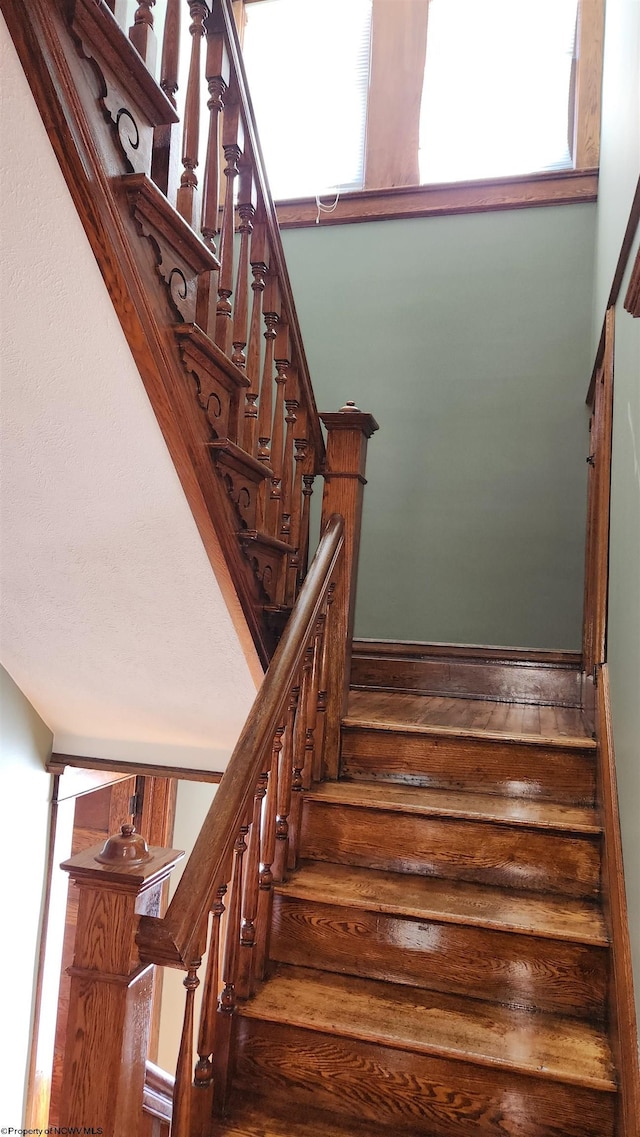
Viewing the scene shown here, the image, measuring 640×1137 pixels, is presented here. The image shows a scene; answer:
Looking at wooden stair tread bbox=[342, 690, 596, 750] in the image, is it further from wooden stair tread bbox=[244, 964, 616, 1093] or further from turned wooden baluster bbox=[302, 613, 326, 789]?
wooden stair tread bbox=[244, 964, 616, 1093]

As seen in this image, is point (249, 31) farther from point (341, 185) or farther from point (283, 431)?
point (283, 431)

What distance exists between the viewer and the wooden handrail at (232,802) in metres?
1.50

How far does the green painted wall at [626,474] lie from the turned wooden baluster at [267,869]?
0.86 meters

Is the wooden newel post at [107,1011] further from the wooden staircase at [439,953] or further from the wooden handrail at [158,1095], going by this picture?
the wooden handrail at [158,1095]

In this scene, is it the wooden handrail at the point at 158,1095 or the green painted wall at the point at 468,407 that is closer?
the wooden handrail at the point at 158,1095

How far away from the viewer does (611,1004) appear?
1.74 meters

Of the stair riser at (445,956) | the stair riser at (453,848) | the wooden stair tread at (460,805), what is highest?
the wooden stair tread at (460,805)

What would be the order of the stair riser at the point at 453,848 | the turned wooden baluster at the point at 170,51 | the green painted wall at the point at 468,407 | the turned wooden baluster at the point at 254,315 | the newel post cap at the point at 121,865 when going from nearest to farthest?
1. the newel post cap at the point at 121,865
2. the turned wooden baluster at the point at 170,51
3. the stair riser at the point at 453,848
4. the turned wooden baluster at the point at 254,315
5. the green painted wall at the point at 468,407

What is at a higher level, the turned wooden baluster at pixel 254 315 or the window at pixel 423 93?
the window at pixel 423 93

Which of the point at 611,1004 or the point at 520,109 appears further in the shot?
the point at 520,109

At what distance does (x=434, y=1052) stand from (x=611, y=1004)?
0.42m

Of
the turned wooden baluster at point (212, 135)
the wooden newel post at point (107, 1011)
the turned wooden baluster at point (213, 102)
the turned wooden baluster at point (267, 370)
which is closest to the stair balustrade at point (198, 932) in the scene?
the wooden newel post at point (107, 1011)

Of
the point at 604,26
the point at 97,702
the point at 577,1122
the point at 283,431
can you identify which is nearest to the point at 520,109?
the point at 604,26

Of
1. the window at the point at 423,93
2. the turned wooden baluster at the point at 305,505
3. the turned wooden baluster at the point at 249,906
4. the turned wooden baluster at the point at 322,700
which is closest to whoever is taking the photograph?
the turned wooden baluster at the point at 249,906
